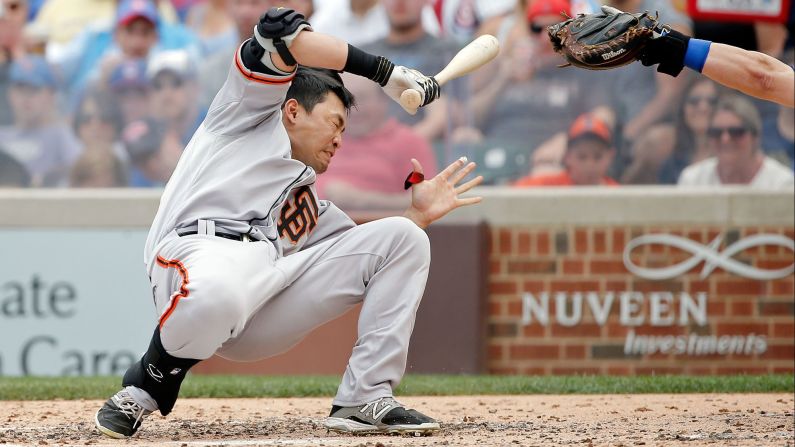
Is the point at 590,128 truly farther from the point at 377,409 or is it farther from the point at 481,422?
the point at 377,409

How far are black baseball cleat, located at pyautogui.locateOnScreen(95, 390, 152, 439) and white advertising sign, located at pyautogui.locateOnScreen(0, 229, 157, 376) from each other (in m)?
4.71

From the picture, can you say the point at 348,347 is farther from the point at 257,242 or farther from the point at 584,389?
the point at 257,242

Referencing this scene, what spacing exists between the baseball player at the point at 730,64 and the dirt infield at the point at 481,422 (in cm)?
119

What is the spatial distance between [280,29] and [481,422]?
1799 mm

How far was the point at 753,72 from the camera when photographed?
14.1ft

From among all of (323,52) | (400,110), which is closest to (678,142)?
(400,110)

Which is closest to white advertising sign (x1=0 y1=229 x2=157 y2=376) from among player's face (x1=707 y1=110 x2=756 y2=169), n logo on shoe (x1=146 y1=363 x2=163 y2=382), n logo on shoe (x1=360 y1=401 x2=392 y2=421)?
player's face (x1=707 y1=110 x2=756 y2=169)

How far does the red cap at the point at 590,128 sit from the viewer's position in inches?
340

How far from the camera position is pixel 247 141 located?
4.36 metres

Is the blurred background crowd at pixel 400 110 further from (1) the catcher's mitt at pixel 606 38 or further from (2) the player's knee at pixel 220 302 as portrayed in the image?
(2) the player's knee at pixel 220 302

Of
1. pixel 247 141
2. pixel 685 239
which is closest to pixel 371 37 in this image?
pixel 685 239

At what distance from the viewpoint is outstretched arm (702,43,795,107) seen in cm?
429

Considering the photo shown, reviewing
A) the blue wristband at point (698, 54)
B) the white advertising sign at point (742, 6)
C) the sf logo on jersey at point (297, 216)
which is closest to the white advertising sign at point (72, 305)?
the white advertising sign at point (742, 6)

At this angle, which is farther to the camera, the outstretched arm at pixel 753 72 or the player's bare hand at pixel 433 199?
the player's bare hand at pixel 433 199
